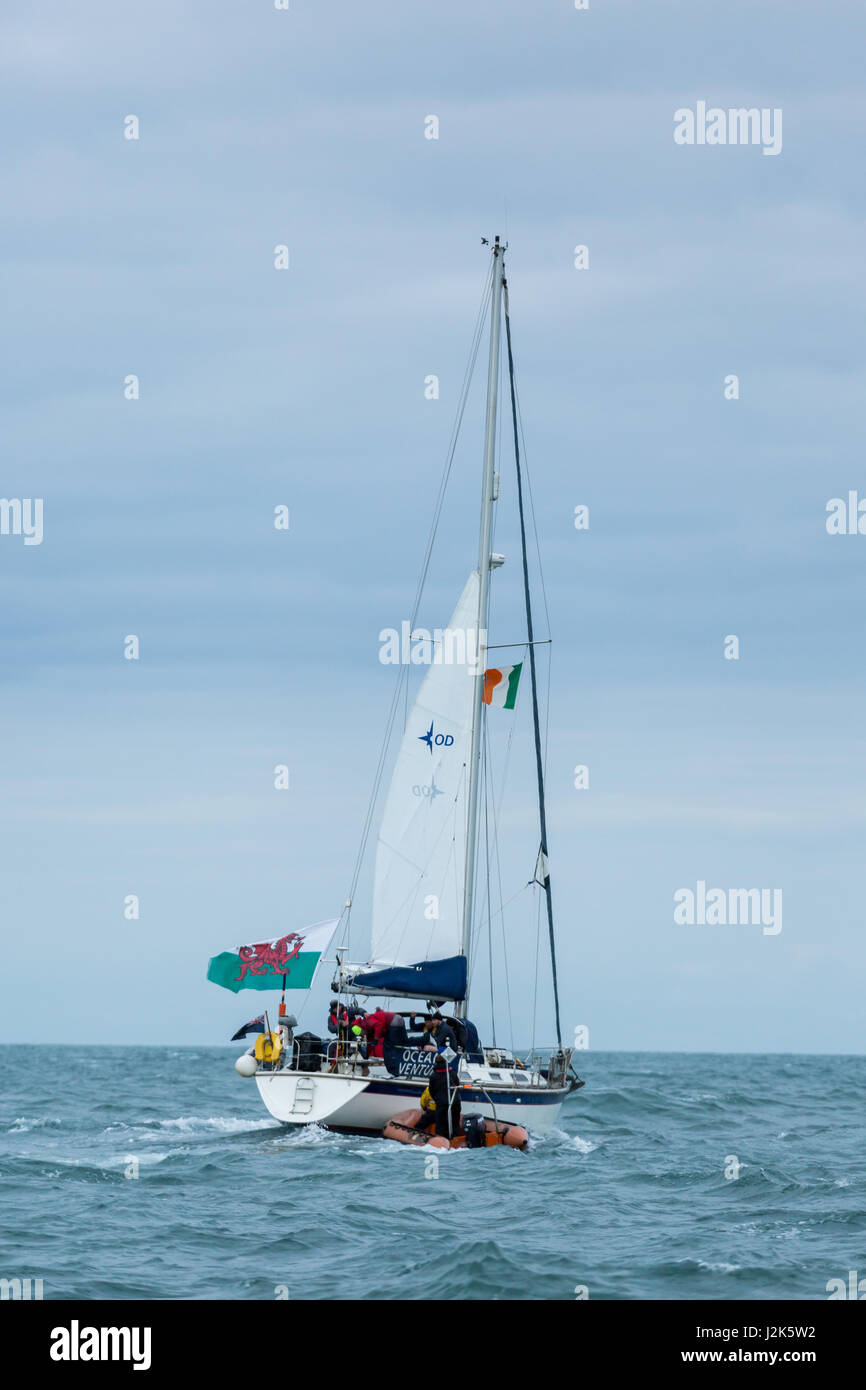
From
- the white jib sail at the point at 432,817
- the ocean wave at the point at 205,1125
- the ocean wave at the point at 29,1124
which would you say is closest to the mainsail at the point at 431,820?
the white jib sail at the point at 432,817

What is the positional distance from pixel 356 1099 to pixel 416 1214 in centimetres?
747

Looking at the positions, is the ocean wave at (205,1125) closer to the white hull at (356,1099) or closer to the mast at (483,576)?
the white hull at (356,1099)

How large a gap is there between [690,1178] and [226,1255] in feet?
40.9

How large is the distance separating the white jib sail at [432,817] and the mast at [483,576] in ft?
0.48

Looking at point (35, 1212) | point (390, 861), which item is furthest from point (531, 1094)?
point (35, 1212)

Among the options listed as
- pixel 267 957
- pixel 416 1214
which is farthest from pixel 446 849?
pixel 416 1214

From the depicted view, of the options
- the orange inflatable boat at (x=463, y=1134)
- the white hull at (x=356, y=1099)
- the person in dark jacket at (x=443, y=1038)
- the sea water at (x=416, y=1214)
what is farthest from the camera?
the person in dark jacket at (x=443, y=1038)

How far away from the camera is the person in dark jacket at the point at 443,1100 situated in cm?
3008

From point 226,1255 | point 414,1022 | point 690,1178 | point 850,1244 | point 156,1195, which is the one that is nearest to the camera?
point 226,1255

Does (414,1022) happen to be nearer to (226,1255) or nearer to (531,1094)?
(531,1094)

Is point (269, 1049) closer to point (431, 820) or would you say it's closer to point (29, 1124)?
point (431, 820)

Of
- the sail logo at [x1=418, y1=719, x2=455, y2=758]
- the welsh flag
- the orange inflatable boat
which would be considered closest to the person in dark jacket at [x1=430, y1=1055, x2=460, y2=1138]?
the orange inflatable boat
